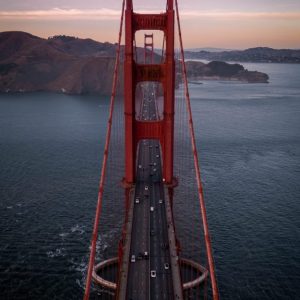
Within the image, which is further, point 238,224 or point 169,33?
point 238,224

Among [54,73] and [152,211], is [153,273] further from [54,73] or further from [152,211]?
[54,73]

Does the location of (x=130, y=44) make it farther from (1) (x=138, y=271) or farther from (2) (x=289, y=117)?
(2) (x=289, y=117)

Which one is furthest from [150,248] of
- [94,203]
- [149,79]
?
[94,203]

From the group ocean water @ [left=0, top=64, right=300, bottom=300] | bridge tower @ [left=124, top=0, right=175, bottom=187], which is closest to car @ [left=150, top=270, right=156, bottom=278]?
ocean water @ [left=0, top=64, right=300, bottom=300]

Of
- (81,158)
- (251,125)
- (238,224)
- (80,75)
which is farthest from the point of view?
(80,75)

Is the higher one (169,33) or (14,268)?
(169,33)

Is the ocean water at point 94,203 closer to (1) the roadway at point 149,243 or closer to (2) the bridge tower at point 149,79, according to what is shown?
(1) the roadway at point 149,243

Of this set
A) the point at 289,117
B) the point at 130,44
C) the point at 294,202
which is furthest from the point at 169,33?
the point at 289,117
